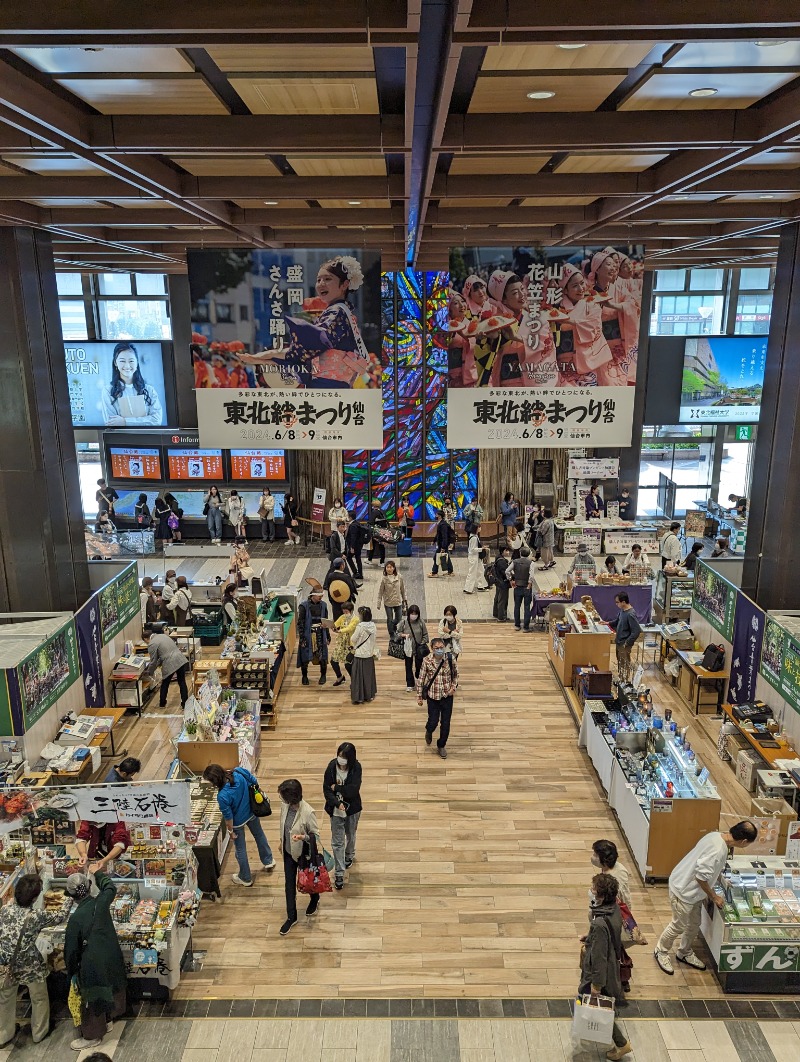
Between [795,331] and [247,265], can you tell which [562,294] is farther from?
[795,331]

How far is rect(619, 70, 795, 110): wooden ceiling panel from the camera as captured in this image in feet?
12.6

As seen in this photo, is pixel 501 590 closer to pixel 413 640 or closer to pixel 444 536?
pixel 444 536

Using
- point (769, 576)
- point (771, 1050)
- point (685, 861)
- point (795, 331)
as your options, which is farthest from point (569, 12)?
point (769, 576)

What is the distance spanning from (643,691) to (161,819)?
208 inches

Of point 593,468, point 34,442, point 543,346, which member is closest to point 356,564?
point 593,468

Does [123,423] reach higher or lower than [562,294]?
lower

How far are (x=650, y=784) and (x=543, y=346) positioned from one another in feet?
13.5

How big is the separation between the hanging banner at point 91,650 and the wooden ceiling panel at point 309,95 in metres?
6.52

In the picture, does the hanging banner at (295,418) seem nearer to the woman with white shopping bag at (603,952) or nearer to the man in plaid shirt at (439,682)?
the man in plaid shirt at (439,682)

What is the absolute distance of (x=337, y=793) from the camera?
261 inches

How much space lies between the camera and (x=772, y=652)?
888 centimetres

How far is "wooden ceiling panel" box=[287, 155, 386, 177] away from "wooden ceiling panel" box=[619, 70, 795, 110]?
1757 mm

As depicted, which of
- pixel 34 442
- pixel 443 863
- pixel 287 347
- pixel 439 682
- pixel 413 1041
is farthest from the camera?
pixel 34 442

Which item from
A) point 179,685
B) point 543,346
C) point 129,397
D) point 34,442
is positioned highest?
point 543,346
